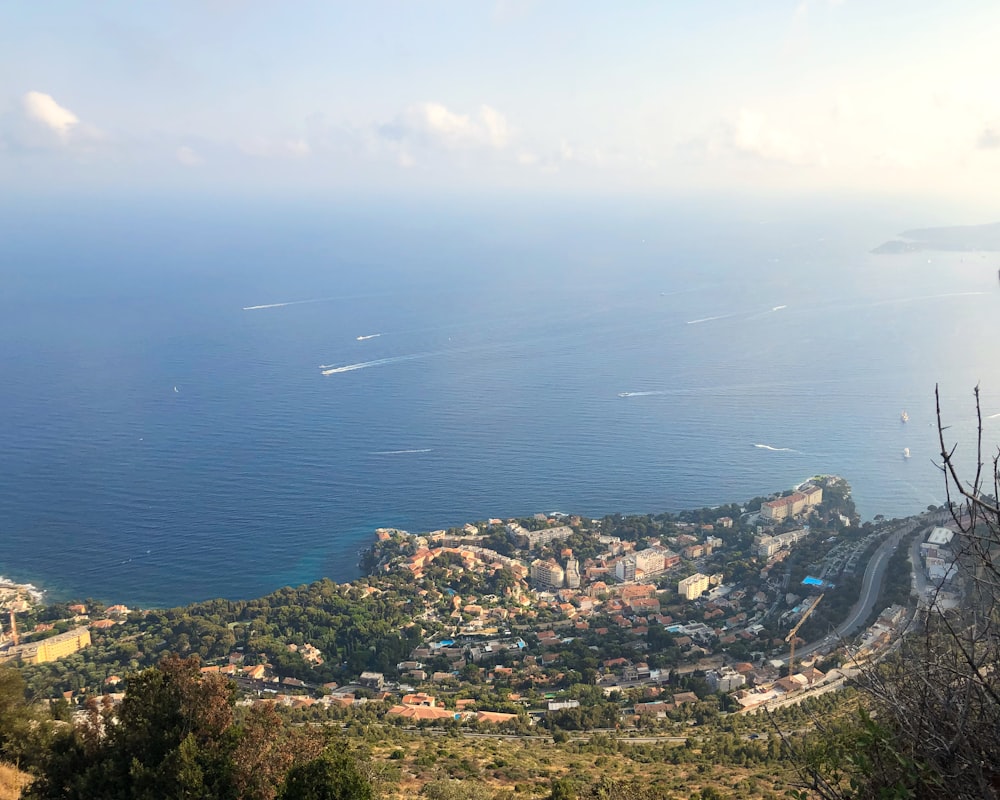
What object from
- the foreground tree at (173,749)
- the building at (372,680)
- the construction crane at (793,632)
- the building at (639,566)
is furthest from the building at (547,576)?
the foreground tree at (173,749)

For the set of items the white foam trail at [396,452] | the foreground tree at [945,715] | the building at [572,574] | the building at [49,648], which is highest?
the foreground tree at [945,715]

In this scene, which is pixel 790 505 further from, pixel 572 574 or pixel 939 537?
pixel 572 574

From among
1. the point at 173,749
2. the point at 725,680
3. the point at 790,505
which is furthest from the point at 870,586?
the point at 173,749

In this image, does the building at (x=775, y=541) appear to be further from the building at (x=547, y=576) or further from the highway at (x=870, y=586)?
the building at (x=547, y=576)

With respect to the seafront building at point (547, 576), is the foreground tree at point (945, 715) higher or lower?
higher

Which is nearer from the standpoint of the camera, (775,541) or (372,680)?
(372,680)

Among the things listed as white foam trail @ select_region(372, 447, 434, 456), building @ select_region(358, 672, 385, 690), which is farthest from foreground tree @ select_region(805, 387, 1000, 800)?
white foam trail @ select_region(372, 447, 434, 456)
